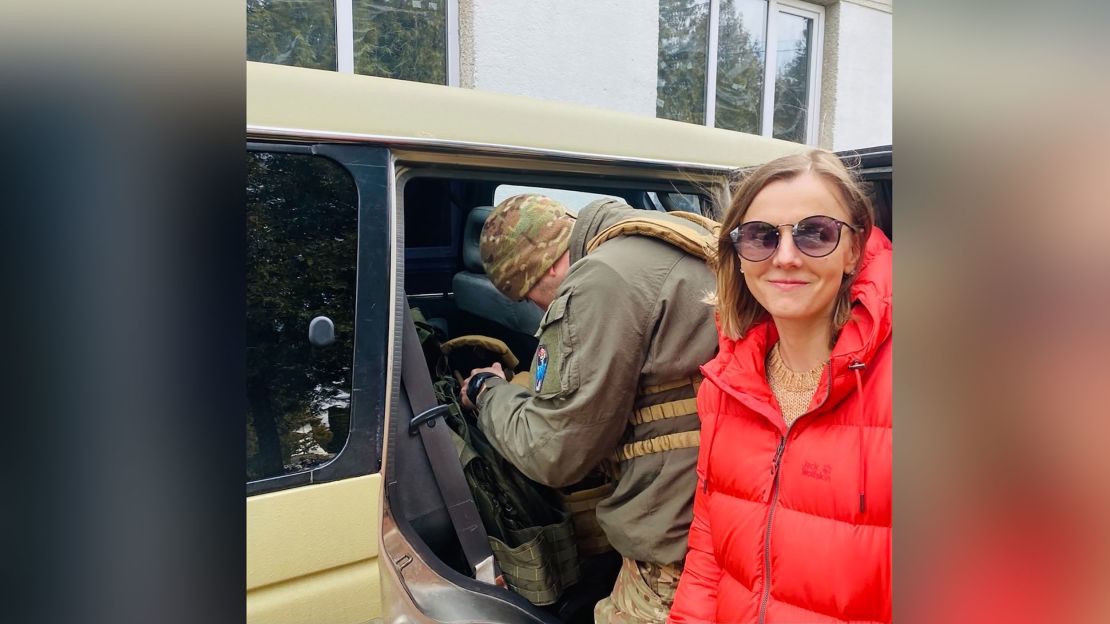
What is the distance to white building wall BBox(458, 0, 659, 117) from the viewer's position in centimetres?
457

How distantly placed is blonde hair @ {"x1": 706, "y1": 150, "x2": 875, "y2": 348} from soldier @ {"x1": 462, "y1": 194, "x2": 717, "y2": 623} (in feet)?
0.65

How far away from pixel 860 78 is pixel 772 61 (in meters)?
0.94

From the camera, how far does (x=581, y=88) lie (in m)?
5.09

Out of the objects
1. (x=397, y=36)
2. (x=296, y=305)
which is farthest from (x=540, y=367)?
(x=397, y=36)

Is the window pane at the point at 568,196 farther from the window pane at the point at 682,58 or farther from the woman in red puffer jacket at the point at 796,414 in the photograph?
the window pane at the point at 682,58

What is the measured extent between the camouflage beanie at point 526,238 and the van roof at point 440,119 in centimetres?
24

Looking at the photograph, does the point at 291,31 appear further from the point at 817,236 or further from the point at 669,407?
the point at 817,236

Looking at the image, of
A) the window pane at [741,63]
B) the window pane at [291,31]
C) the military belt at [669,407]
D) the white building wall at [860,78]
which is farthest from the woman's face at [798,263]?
the white building wall at [860,78]
